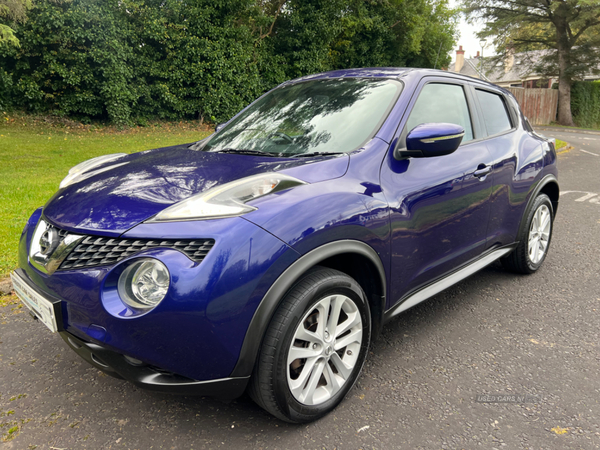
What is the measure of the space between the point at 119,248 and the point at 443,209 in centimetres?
186

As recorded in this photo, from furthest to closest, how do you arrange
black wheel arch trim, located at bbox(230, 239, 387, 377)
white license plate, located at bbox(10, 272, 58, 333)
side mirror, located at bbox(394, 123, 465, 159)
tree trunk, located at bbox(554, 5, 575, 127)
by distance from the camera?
tree trunk, located at bbox(554, 5, 575, 127) → side mirror, located at bbox(394, 123, 465, 159) → white license plate, located at bbox(10, 272, 58, 333) → black wheel arch trim, located at bbox(230, 239, 387, 377)

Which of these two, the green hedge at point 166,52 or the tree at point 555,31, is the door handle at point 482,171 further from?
the tree at point 555,31

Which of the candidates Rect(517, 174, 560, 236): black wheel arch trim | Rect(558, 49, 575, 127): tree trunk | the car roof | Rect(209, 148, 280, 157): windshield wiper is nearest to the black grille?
Rect(209, 148, 280, 157): windshield wiper

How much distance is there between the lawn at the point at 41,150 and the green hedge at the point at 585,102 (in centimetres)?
2714

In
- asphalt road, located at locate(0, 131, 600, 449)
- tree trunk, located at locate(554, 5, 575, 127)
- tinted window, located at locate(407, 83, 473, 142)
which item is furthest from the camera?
tree trunk, located at locate(554, 5, 575, 127)

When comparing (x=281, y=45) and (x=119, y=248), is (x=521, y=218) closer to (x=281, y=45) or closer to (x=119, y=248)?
(x=119, y=248)

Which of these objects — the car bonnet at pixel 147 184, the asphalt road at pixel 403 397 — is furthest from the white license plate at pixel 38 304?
the asphalt road at pixel 403 397

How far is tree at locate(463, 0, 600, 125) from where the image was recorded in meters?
27.5

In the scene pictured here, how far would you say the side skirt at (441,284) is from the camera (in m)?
2.71

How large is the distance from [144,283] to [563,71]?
114ft

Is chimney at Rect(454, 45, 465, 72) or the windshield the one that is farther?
chimney at Rect(454, 45, 465, 72)

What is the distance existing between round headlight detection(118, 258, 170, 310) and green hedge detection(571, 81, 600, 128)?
36528 mm

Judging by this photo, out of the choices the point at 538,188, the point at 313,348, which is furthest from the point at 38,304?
the point at 538,188

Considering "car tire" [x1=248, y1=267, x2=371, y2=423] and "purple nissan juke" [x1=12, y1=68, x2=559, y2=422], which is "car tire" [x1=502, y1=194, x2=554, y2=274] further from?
"car tire" [x1=248, y1=267, x2=371, y2=423]
